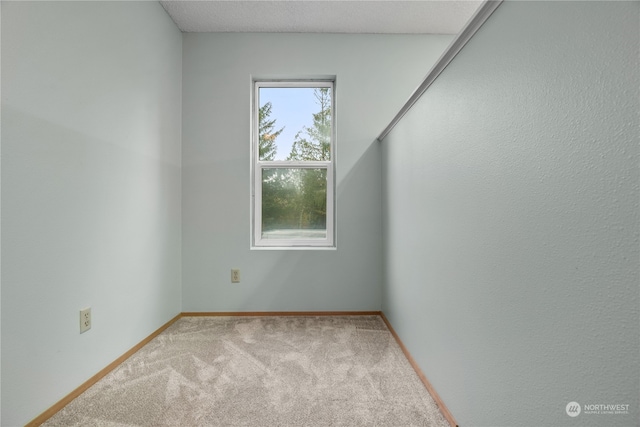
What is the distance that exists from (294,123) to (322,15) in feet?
2.73

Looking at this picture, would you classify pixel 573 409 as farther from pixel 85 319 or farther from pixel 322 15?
pixel 322 15

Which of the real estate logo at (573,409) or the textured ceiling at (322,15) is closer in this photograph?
the real estate logo at (573,409)

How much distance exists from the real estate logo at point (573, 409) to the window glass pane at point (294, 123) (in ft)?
7.20

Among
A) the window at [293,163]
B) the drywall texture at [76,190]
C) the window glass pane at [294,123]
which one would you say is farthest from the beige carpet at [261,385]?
the window glass pane at [294,123]

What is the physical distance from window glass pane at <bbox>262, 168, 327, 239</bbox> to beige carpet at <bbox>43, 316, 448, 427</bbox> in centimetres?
87

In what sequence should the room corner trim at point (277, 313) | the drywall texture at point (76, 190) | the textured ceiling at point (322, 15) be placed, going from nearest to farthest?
the drywall texture at point (76, 190) < the textured ceiling at point (322, 15) < the room corner trim at point (277, 313)

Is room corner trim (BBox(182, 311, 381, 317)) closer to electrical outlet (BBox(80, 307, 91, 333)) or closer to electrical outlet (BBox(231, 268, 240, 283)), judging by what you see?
electrical outlet (BBox(231, 268, 240, 283))

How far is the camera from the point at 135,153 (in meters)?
1.81

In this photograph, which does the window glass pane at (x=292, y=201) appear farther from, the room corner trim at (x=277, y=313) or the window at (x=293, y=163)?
the room corner trim at (x=277, y=313)

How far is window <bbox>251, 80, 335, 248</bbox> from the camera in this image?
2531 mm

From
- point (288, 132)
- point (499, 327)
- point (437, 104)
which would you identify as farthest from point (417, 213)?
point (288, 132)

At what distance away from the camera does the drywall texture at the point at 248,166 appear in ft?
7.91

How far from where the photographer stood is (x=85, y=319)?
54.3 inches

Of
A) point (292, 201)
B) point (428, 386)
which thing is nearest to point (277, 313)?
point (292, 201)
